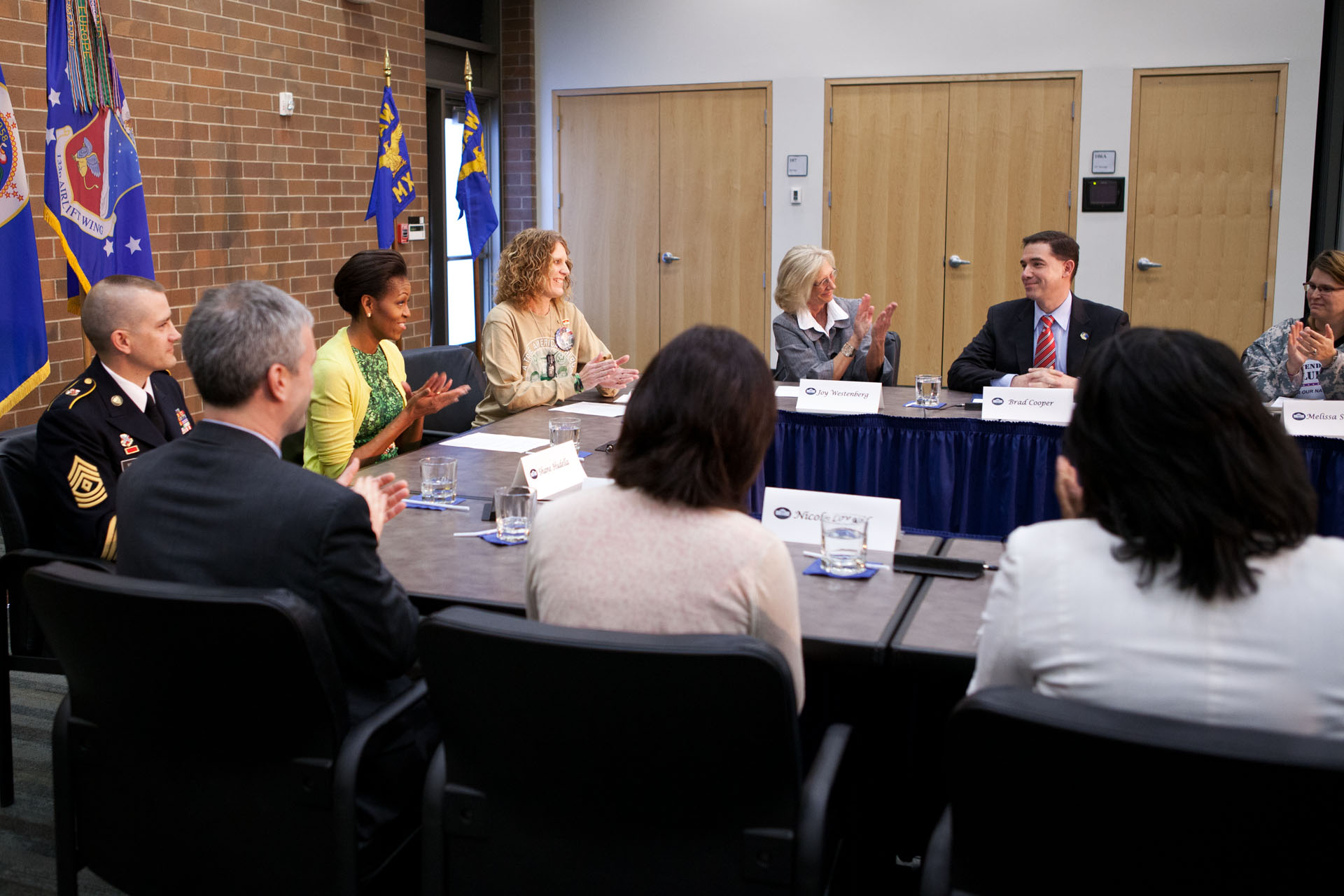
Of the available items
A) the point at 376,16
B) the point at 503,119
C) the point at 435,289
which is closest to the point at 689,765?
the point at 376,16

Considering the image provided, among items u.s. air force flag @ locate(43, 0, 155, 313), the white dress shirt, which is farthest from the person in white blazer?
u.s. air force flag @ locate(43, 0, 155, 313)

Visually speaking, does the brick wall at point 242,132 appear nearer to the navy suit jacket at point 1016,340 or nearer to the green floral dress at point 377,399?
the green floral dress at point 377,399

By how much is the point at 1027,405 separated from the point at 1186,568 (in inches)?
108

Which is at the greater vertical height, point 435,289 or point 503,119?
point 503,119

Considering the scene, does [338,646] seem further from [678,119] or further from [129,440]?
[678,119]

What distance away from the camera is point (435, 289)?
7.75 m

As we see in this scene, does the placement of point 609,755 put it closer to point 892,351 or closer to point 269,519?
point 269,519

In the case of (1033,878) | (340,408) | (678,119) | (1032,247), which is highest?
(678,119)

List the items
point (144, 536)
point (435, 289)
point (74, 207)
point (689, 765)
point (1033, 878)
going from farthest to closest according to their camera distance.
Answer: point (435, 289) < point (74, 207) < point (144, 536) < point (689, 765) < point (1033, 878)

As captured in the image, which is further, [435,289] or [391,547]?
[435,289]

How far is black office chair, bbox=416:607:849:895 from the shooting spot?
1352 millimetres

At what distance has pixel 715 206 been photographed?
26.5ft

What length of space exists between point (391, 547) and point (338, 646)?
0.61 m

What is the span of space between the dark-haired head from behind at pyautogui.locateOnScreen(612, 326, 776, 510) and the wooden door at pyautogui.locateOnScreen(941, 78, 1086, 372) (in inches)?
247
